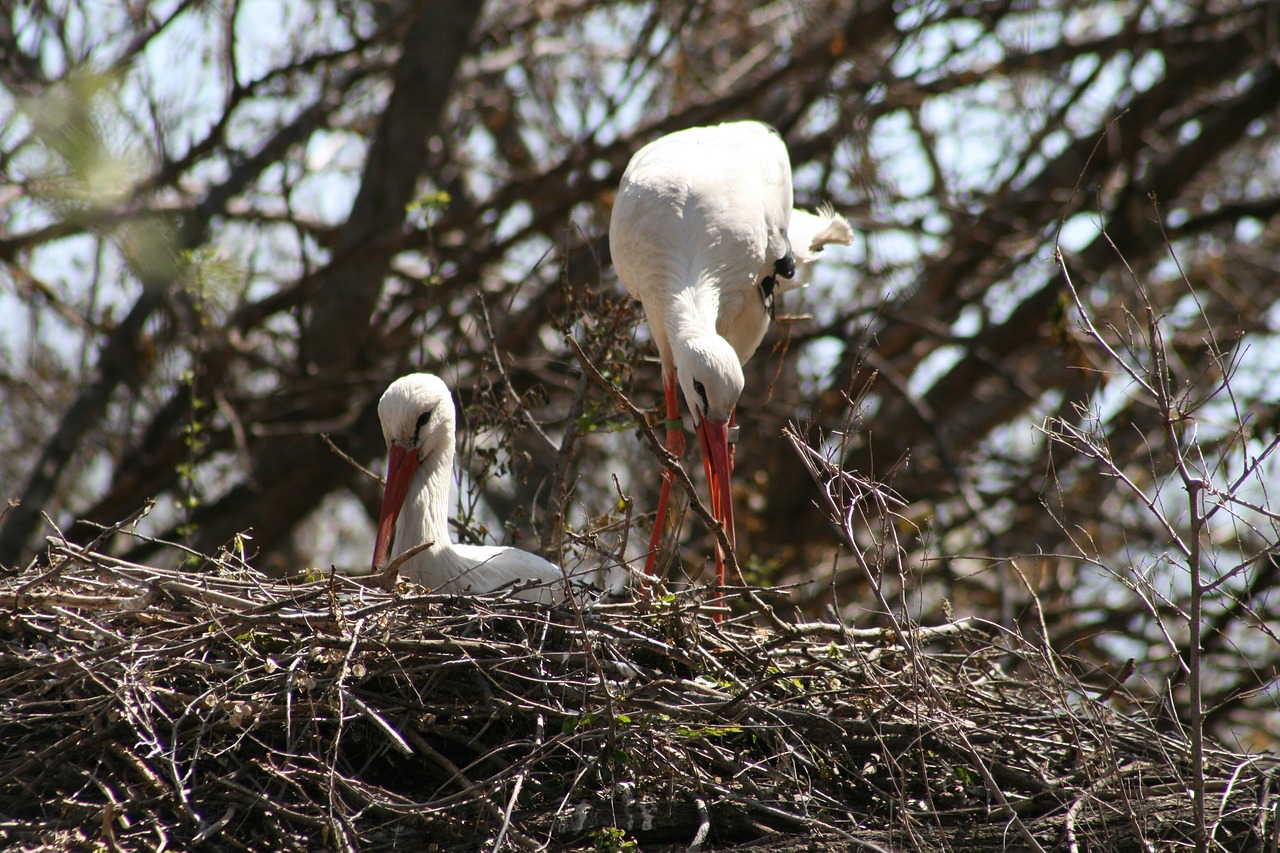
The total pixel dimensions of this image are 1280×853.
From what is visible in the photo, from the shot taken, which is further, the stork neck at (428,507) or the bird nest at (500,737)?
the stork neck at (428,507)

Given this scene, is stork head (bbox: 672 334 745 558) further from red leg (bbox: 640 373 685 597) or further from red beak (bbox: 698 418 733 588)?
red leg (bbox: 640 373 685 597)

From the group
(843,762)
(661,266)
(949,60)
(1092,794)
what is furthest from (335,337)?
(1092,794)

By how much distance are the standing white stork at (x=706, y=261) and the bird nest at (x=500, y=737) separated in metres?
1.33

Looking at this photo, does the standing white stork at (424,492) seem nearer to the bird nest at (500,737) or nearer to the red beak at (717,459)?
the bird nest at (500,737)

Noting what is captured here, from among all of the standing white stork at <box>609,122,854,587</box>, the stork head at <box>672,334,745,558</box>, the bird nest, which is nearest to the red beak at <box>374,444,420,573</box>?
the bird nest

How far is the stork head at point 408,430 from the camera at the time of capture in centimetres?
525

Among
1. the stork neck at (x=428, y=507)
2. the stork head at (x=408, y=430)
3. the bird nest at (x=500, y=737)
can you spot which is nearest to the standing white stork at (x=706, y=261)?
the stork neck at (x=428, y=507)

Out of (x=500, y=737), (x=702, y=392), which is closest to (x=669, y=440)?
(x=702, y=392)

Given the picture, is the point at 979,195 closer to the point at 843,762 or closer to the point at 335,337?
the point at 335,337

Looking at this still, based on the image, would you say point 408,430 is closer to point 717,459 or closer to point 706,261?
point 717,459

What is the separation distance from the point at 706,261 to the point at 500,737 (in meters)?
2.70

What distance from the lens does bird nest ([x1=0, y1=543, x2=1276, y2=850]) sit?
11.9 ft

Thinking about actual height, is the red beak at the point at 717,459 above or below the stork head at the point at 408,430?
below

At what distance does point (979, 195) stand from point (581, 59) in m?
4.42
